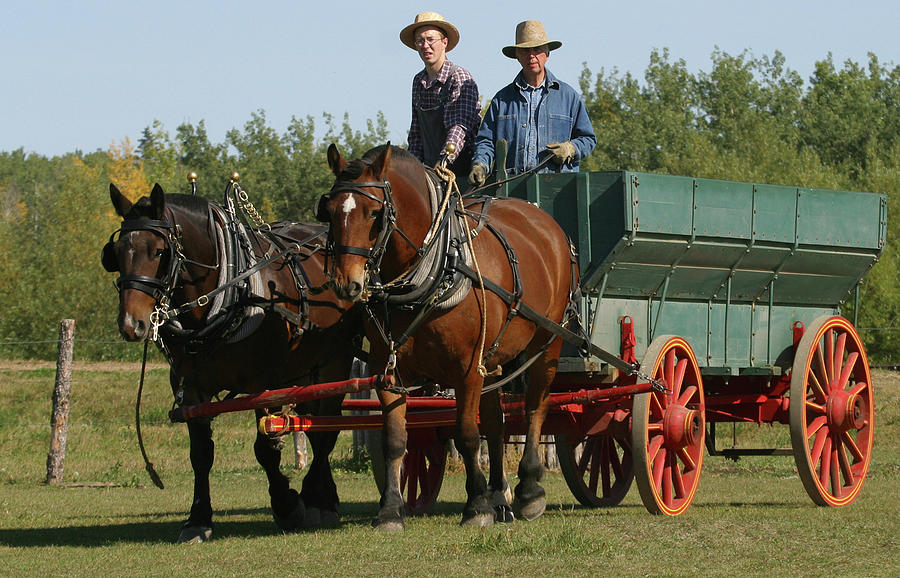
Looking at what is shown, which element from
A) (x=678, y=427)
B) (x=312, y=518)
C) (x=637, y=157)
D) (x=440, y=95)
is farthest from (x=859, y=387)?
(x=637, y=157)

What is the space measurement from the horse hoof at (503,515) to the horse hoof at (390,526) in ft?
3.13

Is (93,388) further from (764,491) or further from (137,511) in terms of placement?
(764,491)

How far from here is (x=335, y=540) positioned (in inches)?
269

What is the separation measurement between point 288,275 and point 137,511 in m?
3.54

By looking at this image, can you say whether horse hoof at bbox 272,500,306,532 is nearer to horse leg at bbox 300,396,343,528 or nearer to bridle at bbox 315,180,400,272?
horse leg at bbox 300,396,343,528

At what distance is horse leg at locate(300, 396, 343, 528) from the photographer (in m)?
8.31

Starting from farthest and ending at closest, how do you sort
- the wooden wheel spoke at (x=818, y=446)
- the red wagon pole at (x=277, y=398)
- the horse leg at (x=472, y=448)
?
the wooden wheel spoke at (x=818, y=446)
the horse leg at (x=472, y=448)
the red wagon pole at (x=277, y=398)

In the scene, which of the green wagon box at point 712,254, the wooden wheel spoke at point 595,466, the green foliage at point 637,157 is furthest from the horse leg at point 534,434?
the green foliage at point 637,157

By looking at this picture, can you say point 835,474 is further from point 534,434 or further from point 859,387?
point 534,434

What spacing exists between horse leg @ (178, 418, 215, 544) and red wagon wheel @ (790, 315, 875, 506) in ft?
13.2

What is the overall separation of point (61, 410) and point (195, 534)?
7.13 meters

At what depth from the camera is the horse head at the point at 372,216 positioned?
6.11m

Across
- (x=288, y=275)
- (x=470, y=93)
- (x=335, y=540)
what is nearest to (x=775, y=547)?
(x=335, y=540)

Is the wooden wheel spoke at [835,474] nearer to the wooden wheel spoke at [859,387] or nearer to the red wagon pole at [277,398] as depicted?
the wooden wheel spoke at [859,387]
